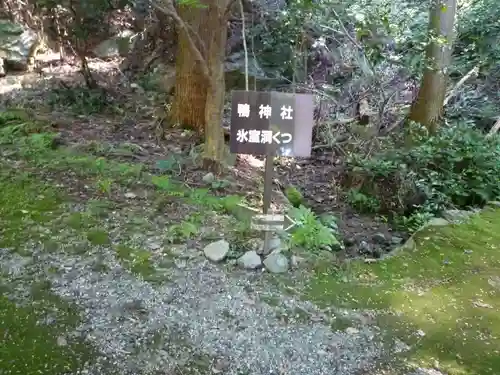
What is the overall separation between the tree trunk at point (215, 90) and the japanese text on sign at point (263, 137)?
145 cm

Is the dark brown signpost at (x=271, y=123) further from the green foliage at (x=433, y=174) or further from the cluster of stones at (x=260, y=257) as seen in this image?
the green foliage at (x=433, y=174)

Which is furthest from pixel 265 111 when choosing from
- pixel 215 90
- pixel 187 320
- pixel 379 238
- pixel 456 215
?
pixel 456 215

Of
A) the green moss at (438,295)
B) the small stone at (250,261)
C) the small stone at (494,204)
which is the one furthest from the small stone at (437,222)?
the small stone at (250,261)

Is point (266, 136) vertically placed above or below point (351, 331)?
above

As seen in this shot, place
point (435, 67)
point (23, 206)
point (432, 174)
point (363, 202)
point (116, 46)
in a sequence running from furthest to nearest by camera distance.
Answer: point (116, 46)
point (435, 67)
point (363, 202)
point (432, 174)
point (23, 206)

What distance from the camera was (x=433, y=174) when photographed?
5363mm

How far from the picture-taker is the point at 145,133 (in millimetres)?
6113

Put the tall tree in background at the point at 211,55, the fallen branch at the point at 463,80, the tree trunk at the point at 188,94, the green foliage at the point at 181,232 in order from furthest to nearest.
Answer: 1. the fallen branch at the point at 463,80
2. the tree trunk at the point at 188,94
3. the tall tree in background at the point at 211,55
4. the green foliage at the point at 181,232

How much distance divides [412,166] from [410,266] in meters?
2.23

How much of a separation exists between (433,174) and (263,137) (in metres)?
2.86

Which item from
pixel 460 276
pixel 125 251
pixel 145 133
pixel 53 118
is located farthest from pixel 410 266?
pixel 53 118

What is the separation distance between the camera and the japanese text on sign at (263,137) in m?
3.23

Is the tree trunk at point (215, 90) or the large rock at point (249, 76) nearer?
the tree trunk at point (215, 90)

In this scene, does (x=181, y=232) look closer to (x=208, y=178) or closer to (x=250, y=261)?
(x=250, y=261)
